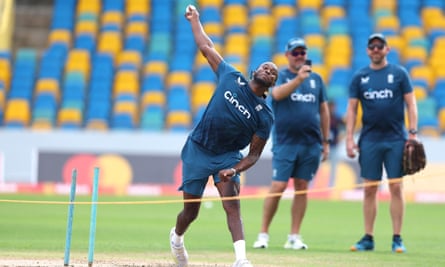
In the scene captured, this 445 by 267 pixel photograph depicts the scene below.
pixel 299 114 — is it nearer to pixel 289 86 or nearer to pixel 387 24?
pixel 289 86

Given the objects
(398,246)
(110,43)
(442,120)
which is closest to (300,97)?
(398,246)

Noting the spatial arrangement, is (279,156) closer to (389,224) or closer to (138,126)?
(389,224)

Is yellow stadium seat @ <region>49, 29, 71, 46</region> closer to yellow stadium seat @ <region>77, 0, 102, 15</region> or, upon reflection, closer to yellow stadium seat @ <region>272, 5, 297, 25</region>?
yellow stadium seat @ <region>77, 0, 102, 15</region>

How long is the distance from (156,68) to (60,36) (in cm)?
359

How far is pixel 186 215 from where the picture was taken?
33.0ft

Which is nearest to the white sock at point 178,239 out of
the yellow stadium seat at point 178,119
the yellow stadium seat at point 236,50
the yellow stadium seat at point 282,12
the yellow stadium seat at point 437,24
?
the yellow stadium seat at point 178,119

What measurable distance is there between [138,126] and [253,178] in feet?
16.3

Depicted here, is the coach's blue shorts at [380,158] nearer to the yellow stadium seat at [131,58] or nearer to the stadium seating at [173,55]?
the stadium seating at [173,55]

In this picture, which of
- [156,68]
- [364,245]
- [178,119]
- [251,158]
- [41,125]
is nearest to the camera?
[251,158]

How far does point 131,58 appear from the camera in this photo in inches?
1155

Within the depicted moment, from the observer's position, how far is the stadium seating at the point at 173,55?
27.2 meters

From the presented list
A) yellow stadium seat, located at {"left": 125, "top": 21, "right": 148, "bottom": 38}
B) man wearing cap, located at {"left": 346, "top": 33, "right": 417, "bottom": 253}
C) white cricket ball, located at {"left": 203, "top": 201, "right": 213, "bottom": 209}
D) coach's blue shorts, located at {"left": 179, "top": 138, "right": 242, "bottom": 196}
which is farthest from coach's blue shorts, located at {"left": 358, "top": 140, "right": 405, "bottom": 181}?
yellow stadium seat, located at {"left": 125, "top": 21, "right": 148, "bottom": 38}

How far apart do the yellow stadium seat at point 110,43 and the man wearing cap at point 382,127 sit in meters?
18.0

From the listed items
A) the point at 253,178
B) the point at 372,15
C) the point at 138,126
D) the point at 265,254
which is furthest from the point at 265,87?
the point at 372,15
